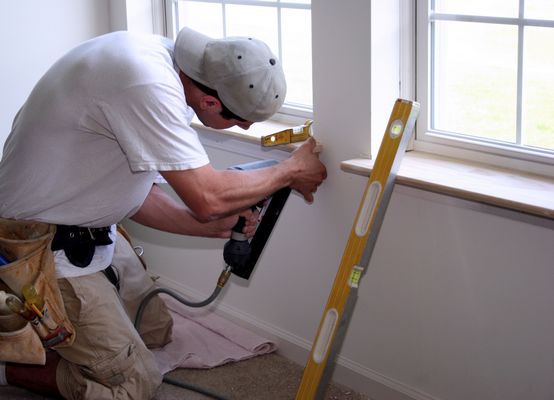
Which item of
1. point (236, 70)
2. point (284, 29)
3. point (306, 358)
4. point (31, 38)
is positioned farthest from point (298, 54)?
point (31, 38)

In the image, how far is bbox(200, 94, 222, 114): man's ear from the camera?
2168 millimetres

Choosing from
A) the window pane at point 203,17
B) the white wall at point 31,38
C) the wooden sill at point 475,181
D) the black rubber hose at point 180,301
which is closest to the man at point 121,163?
the black rubber hose at point 180,301

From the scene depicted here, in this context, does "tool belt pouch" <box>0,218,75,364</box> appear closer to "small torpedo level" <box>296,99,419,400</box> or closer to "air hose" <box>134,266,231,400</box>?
"air hose" <box>134,266,231,400</box>

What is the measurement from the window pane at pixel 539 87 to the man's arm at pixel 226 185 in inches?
26.6

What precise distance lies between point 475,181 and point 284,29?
1046 millimetres

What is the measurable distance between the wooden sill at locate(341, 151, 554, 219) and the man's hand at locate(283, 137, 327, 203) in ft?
0.33

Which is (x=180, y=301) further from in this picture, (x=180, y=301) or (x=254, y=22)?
(x=254, y=22)

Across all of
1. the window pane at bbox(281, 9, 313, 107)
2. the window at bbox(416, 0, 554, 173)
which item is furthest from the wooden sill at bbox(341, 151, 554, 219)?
the window pane at bbox(281, 9, 313, 107)

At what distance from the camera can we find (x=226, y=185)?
2.13m

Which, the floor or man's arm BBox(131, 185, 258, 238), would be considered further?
the floor

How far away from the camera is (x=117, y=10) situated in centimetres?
344

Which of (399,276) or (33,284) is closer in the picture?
(33,284)

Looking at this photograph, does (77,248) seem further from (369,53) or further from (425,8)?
(425,8)

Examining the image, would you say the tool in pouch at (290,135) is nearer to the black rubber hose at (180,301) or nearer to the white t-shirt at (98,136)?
the white t-shirt at (98,136)
